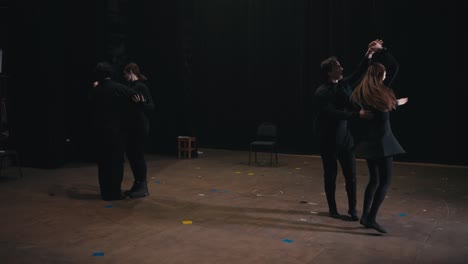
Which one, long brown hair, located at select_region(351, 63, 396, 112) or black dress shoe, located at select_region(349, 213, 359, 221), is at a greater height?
long brown hair, located at select_region(351, 63, 396, 112)

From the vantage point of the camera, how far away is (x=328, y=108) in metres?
5.24

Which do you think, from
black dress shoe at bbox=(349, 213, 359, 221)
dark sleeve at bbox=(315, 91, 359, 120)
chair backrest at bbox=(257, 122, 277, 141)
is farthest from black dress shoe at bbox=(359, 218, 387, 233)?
chair backrest at bbox=(257, 122, 277, 141)

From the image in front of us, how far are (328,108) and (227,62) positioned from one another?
5.72 meters

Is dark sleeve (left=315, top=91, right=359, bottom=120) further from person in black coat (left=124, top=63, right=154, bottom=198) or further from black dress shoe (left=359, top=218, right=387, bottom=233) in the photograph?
person in black coat (left=124, top=63, right=154, bottom=198)

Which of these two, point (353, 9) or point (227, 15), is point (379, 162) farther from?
point (227, 15)

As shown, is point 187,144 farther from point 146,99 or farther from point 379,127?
point 379,127

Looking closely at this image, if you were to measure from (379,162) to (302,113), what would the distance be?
16.8 feet

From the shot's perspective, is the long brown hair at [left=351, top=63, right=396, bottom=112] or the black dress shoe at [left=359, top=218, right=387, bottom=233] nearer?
the long brown hair at [left=351, top=63, right=396, bottom=112]

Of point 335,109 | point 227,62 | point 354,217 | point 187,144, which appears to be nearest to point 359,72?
point 335,109

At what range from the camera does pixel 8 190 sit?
6.92 m

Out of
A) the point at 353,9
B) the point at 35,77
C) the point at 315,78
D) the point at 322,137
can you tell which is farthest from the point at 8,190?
the point at 353,9

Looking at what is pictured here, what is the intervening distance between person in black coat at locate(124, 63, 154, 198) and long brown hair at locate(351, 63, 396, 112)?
248 cm

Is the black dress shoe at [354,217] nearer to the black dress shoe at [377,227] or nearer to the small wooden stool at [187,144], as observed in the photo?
the black dress shoe at [377,227]

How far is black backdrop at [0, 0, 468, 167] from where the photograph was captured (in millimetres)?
8539
